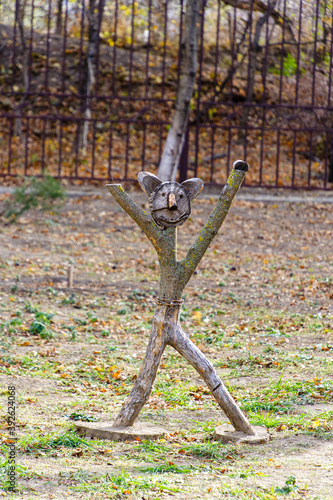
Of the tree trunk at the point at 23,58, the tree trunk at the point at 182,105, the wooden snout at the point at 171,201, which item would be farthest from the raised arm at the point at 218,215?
the tree trunk at the point at 23,58

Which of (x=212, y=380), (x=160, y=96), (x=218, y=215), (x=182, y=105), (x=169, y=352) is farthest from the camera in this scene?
(x=160, y=96)

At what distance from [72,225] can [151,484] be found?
7703 millimetres

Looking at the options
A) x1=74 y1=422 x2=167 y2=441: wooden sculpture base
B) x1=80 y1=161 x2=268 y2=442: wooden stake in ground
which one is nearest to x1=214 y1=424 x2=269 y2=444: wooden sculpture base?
x1=80 y1=161 x2=268 y2=442: wooden stake in ground

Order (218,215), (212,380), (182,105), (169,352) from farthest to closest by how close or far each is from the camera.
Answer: (182,105), (169,352), (218,215), (212,380)

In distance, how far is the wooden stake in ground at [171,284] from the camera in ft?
11.5

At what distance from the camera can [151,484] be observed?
9.34ft

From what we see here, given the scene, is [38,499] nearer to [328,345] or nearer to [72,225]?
[328,345]

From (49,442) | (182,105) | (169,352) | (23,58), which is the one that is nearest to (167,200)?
(49,442)

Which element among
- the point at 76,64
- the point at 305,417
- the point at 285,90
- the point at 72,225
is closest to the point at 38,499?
the point at 305,417

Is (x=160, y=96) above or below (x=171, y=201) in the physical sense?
above

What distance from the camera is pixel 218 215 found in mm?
3609

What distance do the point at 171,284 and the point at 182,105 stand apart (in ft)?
25.6

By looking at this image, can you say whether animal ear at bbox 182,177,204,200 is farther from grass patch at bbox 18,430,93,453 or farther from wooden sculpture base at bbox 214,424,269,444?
grass patch at bbox 18,430,93,453

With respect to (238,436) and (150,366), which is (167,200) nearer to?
(150,366)
